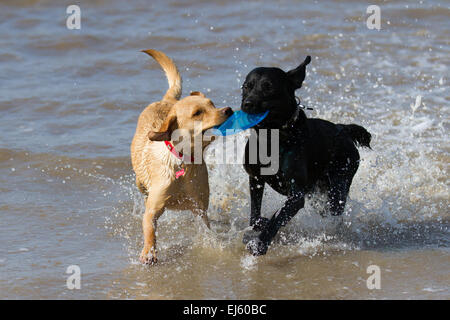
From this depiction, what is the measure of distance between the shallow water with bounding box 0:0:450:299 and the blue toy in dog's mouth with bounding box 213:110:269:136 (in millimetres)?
1078

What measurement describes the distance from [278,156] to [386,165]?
253cm

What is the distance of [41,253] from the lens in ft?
18.4

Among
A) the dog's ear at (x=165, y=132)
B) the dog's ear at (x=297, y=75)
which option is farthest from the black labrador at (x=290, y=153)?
the dog's ear at (x=165, y=132)

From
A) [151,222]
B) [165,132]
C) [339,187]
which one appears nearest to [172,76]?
[165,132]

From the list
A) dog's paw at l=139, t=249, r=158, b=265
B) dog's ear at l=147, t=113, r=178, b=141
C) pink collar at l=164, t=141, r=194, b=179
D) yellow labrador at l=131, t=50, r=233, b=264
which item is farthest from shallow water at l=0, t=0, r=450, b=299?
dog's ear at l=147, t=113, r=178, b=141

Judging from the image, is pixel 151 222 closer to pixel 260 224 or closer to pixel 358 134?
pixel 260 224

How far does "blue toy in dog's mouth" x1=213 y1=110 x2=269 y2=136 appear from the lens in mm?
5055

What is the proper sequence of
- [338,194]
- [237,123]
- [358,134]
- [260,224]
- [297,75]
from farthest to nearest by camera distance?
[358,134] < [338,194] < [260,224] < [297,75] < [237,123]

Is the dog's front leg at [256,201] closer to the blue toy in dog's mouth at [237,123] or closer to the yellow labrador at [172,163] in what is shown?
the yellow labrador at [172,163]

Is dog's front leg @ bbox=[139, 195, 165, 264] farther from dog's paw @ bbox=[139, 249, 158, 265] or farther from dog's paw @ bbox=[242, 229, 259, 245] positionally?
dog's paw @ bbox=[242, 229, 259, 245]

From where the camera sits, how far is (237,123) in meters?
5.09

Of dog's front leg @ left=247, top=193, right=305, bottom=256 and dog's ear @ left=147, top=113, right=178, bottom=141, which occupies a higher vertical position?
dog's ear @ left=147, top=113, right=178, bottom=141

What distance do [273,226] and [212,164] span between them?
2.51m
